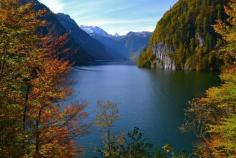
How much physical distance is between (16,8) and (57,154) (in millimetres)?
12426

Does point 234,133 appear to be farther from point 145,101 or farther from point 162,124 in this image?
point 145,101

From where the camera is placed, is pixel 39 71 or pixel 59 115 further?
pixel 59 115

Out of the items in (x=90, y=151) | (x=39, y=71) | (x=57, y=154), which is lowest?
(x=90, y=151)

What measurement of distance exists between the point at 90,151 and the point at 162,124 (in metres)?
21.4

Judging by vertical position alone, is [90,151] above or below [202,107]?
below

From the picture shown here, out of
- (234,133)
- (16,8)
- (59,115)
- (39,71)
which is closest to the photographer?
(16,8)

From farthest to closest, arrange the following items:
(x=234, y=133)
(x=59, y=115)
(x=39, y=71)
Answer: (x=59, y=115) < (x=39, y=71) < (x=234, y=133)

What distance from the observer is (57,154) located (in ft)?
91.1

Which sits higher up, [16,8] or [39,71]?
[16,8]

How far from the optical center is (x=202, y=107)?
4247cm

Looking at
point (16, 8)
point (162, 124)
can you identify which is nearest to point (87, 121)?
point (162, 124)

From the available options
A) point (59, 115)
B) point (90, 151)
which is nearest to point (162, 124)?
point (90, 151)

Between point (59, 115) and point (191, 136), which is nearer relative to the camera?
point (59, 115)

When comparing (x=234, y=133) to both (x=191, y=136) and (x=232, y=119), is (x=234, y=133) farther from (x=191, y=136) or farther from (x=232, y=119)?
(x=191, y=136)
